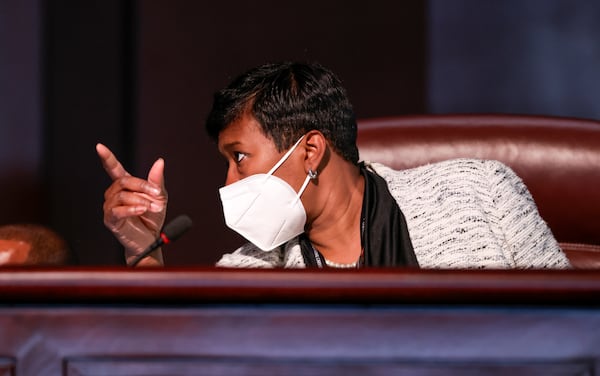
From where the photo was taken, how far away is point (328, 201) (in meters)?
1.52

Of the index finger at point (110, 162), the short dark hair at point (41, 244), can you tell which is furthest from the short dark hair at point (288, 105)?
the short dark hair at point (41, 244)

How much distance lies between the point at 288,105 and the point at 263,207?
20cm

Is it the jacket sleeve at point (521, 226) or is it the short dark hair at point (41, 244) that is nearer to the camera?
the short dark hair at point (41, 244)

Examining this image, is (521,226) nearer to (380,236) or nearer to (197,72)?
(380,236)

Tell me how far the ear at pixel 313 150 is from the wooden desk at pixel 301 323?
2.61 ft

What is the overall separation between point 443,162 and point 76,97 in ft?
4.31

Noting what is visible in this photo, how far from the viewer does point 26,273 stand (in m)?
0.70

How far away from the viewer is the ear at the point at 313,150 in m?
1.48

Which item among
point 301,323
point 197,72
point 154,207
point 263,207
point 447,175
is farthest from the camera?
point 197,72

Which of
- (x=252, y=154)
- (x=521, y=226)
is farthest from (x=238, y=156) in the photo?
(x=521, y=226)

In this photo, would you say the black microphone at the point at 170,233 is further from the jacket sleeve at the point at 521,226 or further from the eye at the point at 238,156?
the jacket sleeve at the point at 521,226

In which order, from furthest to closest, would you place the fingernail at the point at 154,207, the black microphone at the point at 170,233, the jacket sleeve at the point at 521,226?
the jacket sleeve at the point at 521,226 < the fingernail at the point at 154,207 < the black microphone at the point at 170,233

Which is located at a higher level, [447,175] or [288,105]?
[288,105]

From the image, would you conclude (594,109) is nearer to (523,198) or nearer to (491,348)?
(523,198)
